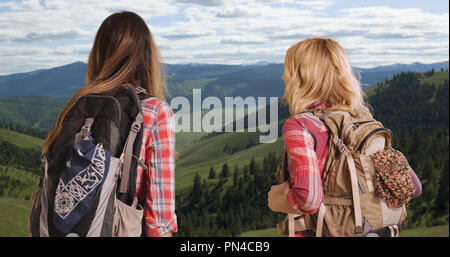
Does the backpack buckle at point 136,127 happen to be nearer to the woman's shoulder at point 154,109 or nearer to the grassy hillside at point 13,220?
the woman's shoulder at point 154,109

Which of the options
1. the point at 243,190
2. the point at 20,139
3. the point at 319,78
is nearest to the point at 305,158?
the point at 319,78

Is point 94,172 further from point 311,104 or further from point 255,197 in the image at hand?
point 255,197

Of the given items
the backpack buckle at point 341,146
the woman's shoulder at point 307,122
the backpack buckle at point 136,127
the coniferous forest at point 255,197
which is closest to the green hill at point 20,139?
the coniferous forest at point 255,197

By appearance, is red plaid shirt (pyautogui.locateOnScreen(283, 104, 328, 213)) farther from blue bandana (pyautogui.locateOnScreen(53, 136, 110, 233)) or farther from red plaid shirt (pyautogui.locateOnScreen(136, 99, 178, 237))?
blue bandana (pyautogui.locateOnScreen(53, 136, 110, 233))

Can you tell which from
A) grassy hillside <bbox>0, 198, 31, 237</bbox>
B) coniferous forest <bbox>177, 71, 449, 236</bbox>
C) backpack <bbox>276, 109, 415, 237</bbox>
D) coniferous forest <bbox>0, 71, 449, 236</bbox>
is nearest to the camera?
backpack <bbox>276, 109, 415, 237</bbox>

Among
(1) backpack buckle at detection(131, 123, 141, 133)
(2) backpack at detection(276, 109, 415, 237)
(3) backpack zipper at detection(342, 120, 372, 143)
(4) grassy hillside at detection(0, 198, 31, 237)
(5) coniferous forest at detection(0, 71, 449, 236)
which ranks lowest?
(5) coniferous forest at detection(0, 71, 449, 236)

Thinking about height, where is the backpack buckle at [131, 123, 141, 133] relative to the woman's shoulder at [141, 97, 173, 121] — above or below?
below

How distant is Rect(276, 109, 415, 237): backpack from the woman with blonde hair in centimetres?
10

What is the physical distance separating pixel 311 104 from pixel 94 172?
2.38 meters

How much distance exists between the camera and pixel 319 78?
4742mm

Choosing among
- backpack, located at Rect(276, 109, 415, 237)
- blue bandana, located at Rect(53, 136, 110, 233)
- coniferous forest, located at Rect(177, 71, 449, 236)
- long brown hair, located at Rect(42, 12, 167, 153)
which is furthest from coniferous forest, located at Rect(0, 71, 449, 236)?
blue bandana, located at Rect(53, 136, 110, 233)

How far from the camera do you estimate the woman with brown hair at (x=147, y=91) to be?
4613 mm

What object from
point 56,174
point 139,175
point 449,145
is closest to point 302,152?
point 139,175

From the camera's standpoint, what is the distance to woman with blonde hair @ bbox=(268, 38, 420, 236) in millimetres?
4430
